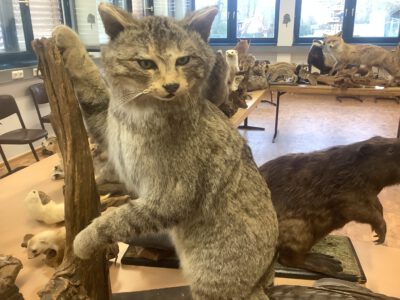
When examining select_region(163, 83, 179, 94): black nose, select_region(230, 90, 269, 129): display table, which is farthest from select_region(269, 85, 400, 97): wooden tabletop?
select_region(163, 83, 179, 94): black nose

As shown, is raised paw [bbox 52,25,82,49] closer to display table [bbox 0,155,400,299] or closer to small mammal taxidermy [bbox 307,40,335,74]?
display table [bbox 0,155,400,299]

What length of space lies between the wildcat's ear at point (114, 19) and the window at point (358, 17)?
6859 mm

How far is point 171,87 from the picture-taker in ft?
2.83

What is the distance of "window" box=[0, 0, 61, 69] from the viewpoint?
157 inches

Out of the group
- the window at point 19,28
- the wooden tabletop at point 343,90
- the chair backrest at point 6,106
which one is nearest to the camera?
the chair backrest at point 6,106

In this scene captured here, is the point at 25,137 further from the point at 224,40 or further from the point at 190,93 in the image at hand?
the point at 224,40

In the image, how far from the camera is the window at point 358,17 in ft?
22.7

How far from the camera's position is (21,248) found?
4.53 ft

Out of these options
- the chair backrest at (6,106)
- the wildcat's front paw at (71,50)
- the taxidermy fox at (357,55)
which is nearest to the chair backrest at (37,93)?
the chair backrest at (6,106)

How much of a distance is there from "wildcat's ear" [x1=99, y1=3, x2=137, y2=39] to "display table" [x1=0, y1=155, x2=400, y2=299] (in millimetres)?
835

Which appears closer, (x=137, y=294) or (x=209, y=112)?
(x=209, y=112)

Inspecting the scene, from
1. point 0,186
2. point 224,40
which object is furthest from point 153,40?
point 224,40

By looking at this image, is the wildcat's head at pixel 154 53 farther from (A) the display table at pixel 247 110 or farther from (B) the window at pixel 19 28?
(B) the window at pixel 19 28

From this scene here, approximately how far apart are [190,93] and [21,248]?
903 millimetres
